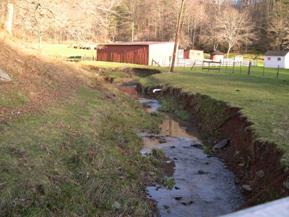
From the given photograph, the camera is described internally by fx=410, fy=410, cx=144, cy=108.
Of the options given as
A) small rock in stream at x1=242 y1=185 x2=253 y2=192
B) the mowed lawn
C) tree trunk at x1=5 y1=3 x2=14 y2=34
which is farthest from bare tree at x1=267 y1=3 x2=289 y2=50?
small rock in stream at x1=242 y1=185 x2=253 y2=192

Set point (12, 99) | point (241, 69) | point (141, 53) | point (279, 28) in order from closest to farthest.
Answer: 1. point (12, 99)
2. point (241, 69)
3. point (141, 53)
4. point (279, 28)

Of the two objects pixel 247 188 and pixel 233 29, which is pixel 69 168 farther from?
pixel 233 29

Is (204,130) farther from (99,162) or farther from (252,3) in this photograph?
(252,3)

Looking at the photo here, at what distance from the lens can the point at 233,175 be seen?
39.5 feet

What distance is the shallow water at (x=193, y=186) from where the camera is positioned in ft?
30.6

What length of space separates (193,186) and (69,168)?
3.60 metres

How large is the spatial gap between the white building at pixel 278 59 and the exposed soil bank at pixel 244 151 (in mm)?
49602

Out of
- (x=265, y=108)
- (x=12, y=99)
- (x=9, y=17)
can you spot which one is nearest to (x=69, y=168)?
(x=12, y=99)

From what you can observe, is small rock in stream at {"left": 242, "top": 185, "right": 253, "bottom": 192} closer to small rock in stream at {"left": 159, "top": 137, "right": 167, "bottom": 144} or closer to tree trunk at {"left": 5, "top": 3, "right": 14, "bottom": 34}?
small rock in stream at {"left": 159, "top": 137, "right": 167, "bottom": 144}

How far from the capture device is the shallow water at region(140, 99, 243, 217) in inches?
367

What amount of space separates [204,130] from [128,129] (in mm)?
3687

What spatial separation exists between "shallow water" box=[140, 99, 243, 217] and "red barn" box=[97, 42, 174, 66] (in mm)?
43738

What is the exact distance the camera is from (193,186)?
10859 mm

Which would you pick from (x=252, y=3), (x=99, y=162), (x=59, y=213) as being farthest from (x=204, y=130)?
(x=252, y=3)
